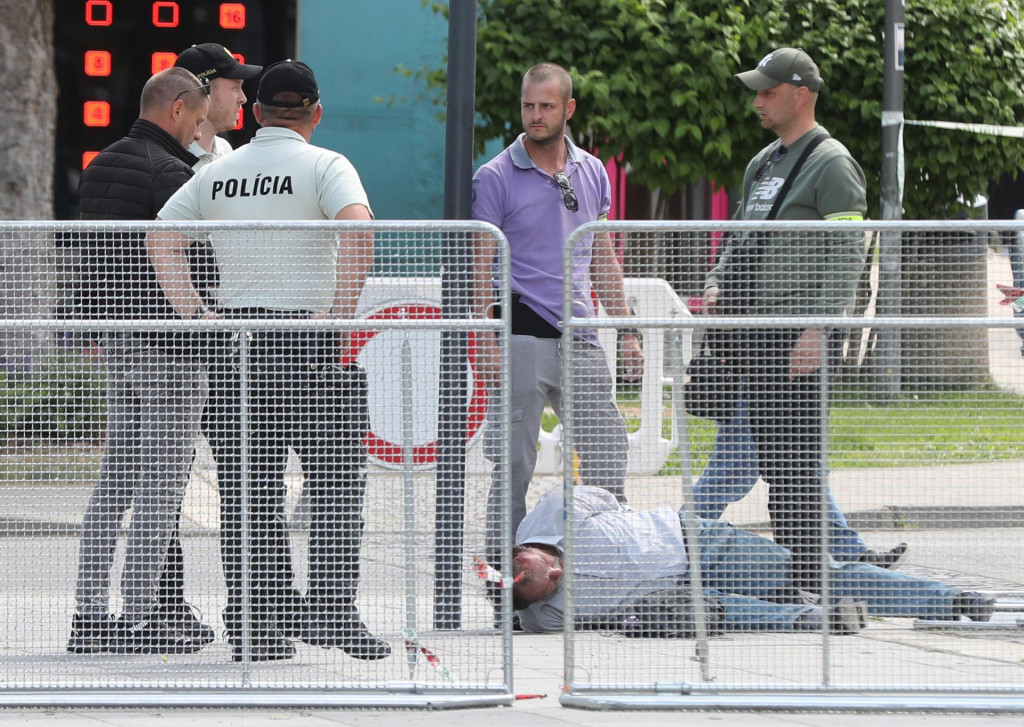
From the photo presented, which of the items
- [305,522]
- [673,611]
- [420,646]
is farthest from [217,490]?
[673,611]

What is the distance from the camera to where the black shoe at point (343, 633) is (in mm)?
4648

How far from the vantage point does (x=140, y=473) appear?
477cm

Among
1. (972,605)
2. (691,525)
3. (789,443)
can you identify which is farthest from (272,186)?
(972,605)

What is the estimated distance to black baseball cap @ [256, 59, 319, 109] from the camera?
5234 millimetres

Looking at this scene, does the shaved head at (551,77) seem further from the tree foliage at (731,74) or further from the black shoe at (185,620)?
the tree foliage at (731,74)

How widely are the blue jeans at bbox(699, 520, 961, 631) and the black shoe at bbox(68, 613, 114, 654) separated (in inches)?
71.1

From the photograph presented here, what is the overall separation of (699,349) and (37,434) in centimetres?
197

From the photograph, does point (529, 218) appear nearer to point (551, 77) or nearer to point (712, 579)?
point (551, 77)

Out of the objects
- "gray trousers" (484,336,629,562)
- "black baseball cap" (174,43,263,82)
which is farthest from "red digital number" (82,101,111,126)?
"gray trousers" (484,336,629,562)

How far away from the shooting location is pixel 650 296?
4.69 meters

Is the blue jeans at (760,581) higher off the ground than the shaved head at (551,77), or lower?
lower

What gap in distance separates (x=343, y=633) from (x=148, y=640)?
0.64 metres

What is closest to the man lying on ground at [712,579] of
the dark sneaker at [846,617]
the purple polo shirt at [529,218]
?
the dark sneaker at [846,617]

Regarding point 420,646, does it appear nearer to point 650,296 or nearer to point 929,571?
point 650,296
